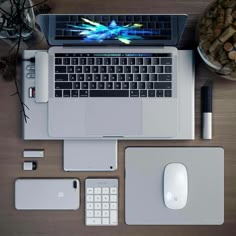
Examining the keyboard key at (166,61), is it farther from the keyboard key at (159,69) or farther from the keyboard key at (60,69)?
the keyboard key at (60,69)

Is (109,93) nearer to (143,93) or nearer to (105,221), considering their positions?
(143,93)

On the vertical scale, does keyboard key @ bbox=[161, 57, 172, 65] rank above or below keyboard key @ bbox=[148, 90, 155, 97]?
above

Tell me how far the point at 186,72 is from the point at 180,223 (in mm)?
355

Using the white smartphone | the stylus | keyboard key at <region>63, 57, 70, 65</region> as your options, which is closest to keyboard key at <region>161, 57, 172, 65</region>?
the stylus

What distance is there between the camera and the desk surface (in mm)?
985

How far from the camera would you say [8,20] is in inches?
34.9

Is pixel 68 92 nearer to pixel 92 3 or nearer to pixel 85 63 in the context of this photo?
pixel 85 63

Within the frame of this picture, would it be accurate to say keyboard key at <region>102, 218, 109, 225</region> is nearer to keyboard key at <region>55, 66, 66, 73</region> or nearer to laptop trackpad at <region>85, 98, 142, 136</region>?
laptop trackpad at <region>85, 98, 142, 136</region>

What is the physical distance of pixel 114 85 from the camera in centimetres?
95

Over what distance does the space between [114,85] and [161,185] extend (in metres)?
0.26

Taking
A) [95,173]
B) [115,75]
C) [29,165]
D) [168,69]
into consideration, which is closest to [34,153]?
[29,165]

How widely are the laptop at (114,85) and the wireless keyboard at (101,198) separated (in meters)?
0.12

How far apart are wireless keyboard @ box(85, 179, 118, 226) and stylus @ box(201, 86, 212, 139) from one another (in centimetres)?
24

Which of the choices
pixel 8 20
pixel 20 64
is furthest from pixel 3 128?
pixel 8 20
